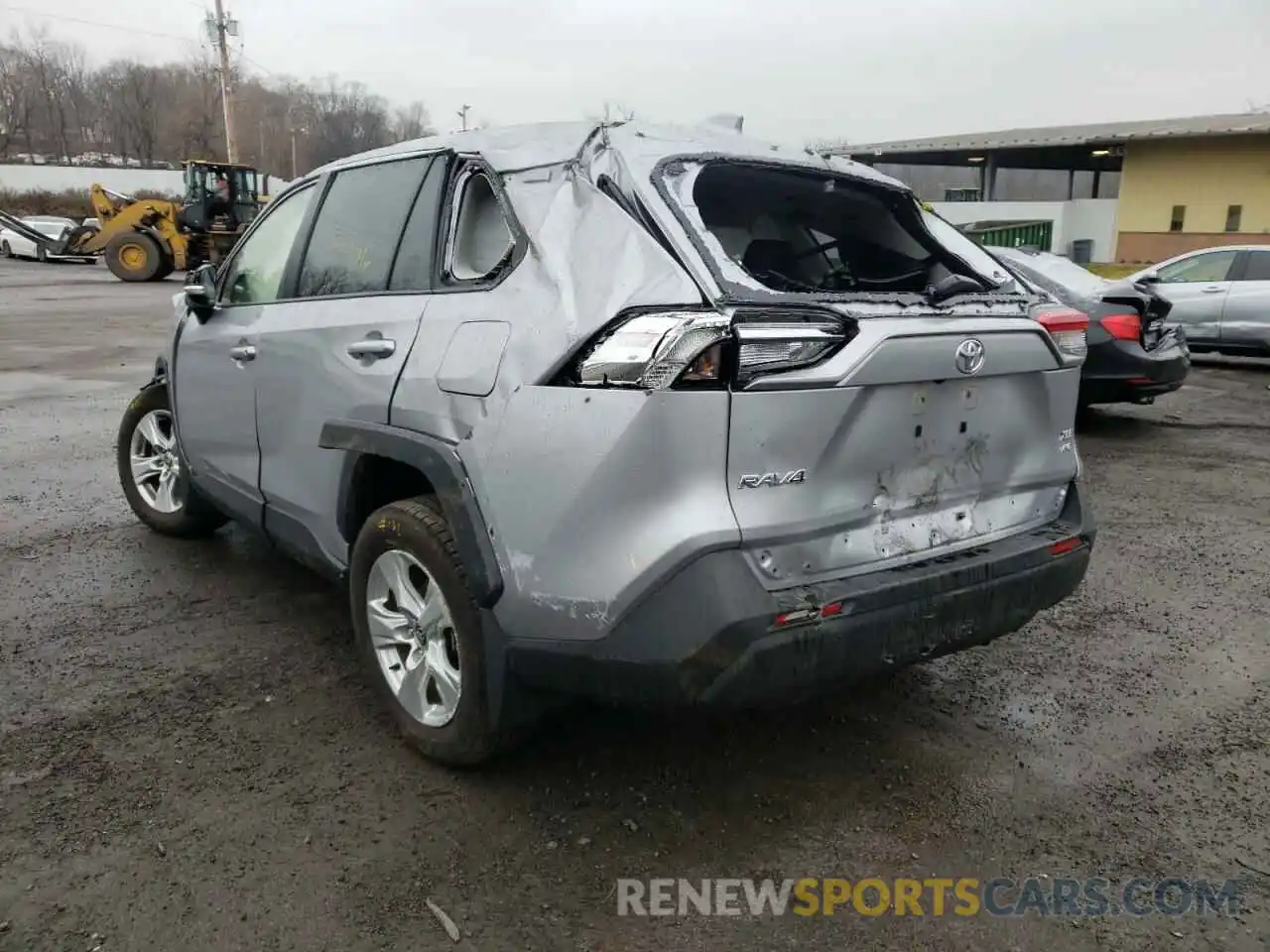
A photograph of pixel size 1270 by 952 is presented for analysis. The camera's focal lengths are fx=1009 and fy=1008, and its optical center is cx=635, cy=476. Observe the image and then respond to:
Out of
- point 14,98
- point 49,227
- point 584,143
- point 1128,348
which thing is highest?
point 14,98

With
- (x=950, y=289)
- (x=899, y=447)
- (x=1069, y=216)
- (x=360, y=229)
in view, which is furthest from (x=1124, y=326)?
(x=1069, y=216)

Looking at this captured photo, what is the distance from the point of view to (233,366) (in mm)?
3906

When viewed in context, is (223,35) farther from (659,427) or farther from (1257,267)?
(659,427)

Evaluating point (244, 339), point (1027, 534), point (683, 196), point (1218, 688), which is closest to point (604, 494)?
point (683, 196)

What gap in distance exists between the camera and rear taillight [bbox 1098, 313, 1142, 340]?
25.7ft

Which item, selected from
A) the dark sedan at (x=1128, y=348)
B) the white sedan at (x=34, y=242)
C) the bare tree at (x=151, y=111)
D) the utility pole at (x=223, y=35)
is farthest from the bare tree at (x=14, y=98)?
the dark sedan at (x=1128, y=348)

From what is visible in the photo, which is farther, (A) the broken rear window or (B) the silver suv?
(A) the broken rear window

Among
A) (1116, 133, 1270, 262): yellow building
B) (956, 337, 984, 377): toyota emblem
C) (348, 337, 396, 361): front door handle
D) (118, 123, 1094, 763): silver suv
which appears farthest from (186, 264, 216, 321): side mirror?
(1116, 133, 1270, 262): yellow building

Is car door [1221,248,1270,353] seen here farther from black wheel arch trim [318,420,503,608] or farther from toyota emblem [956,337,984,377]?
black wheel arch trim [318,420,503,608]

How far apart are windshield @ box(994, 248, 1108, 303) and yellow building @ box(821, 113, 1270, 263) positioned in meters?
20.9

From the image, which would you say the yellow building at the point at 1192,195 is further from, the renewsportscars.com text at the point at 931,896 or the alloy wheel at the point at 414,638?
the alloy wheel at the point at 414,638

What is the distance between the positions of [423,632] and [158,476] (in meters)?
2.83

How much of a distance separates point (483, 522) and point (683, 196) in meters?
1.01

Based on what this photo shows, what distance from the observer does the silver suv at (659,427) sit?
7.57ft
